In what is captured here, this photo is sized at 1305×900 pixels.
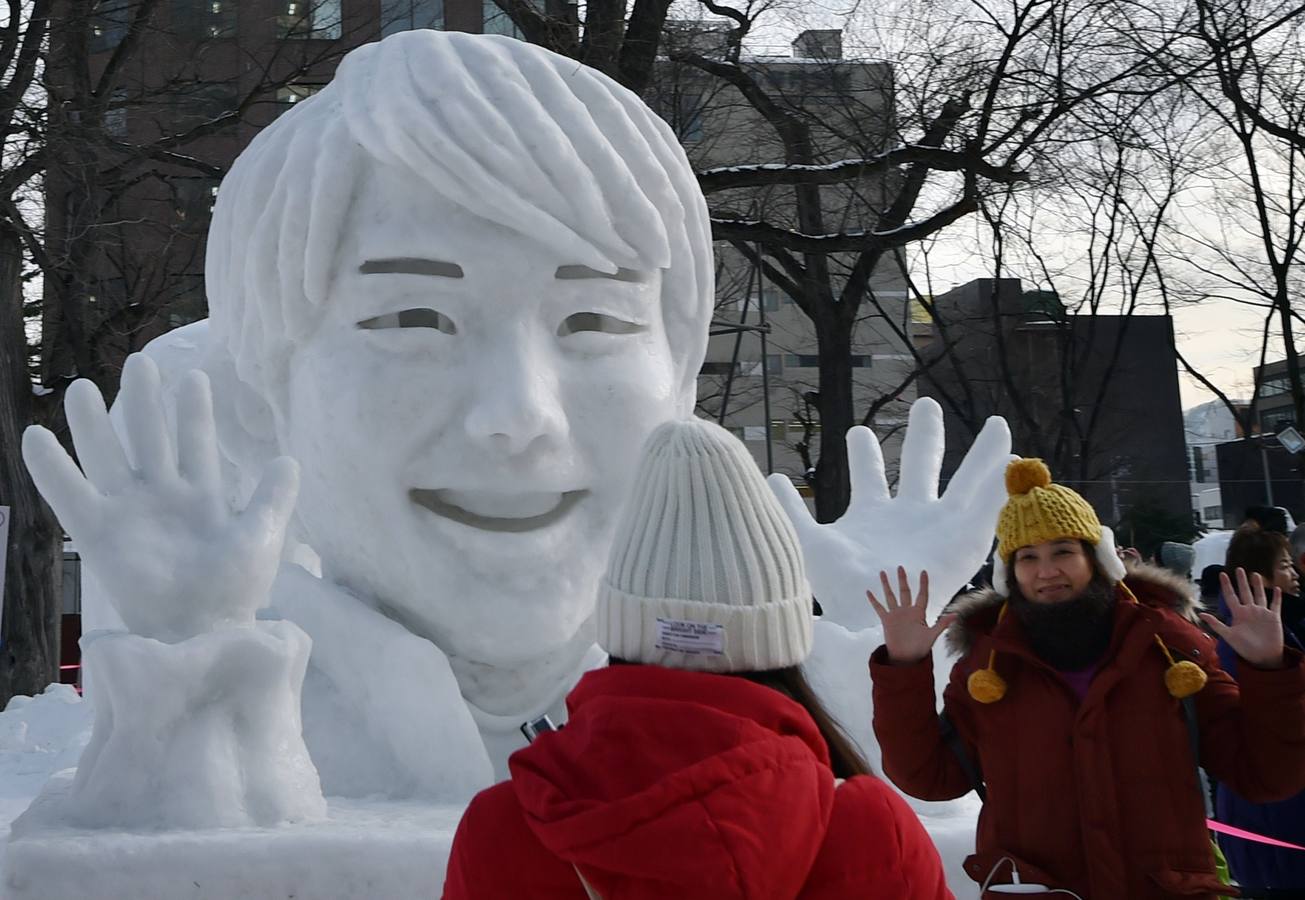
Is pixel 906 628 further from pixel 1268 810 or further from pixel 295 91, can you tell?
pixel 295 91

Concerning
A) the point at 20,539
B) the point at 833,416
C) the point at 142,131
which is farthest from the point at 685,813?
the point at 142,131

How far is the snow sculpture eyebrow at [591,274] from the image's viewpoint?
10.5 ft

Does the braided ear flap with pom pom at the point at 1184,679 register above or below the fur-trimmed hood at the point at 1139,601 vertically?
below

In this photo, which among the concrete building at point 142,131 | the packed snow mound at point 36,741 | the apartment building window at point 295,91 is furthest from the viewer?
the apartment building window at point 295,91

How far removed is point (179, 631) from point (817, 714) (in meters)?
1.66

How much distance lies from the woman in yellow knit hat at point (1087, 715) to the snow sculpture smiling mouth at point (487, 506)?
1091 mm

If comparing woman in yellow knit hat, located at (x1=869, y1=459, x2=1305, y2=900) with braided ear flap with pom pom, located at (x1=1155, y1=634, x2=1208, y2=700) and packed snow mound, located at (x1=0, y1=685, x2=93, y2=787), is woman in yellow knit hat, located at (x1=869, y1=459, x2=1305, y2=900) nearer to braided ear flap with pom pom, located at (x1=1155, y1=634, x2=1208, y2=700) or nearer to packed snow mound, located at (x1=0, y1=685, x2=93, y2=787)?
braided ear flap with pom pom, located at (x1=1155, y1=634, x2=1208, y2=700)

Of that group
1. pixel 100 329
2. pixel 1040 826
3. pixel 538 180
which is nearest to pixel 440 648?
pixel 538 180

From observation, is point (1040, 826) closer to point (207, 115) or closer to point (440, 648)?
point (440, 648)

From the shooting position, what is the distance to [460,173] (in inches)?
121

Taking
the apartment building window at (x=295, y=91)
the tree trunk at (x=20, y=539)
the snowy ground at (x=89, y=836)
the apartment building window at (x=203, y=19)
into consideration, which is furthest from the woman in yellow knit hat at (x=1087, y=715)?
the apartment building window at (x=203, y=19)

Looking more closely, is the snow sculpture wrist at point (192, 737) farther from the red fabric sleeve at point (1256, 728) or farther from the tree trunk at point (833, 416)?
the tree trunk at point (833, 416)

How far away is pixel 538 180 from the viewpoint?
10.2 feet

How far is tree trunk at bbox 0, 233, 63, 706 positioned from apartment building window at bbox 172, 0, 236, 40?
2.90 meters
